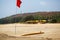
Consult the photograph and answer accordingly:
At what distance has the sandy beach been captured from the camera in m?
3.33

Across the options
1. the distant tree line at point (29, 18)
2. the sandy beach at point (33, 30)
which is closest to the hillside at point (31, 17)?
the distant tree line at point (29, 18)

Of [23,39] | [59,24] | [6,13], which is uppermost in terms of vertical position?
[6,13]

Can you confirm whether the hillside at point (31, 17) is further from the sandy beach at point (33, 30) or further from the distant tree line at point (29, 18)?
the sandy beach at point (33, 30)

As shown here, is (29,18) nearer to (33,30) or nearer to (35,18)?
(35,18)

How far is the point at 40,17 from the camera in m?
3.42

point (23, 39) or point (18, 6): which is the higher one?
point (18, 6)

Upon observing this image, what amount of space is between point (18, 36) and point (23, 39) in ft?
0.40

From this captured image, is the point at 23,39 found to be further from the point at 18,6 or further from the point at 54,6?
the point at 54,6

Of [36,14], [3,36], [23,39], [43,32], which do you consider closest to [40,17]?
[36,14]

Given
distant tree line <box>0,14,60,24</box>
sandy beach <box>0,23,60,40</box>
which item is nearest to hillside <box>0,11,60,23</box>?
distant tree line <box>0,14,60,24</box>

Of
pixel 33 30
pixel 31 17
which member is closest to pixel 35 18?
pixel 31 17

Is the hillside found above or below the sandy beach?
above

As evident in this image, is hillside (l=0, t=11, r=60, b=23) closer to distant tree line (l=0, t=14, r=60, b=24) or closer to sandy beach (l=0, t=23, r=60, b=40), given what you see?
distant tree line (l=0, t=14, r=60, b=24)

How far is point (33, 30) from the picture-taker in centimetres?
339
